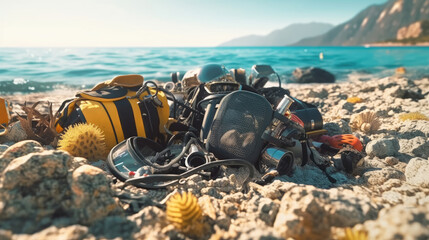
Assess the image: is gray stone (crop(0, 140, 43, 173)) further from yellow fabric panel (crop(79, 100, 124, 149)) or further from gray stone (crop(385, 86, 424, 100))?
gray stone (crop(385, 86, 424, 100))

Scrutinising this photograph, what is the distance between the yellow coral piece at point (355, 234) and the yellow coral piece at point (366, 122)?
3.04 m

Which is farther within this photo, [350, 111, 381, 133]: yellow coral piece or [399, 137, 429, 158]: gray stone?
[350, 111, 381, 133]: yellow coral piece

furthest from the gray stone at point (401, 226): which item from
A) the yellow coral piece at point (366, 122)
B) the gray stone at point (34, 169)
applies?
the yellow coral piece at point (366, 122)

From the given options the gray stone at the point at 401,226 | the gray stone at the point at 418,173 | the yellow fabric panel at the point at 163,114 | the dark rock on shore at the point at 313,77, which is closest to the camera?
the gray stone at the point at 401,226

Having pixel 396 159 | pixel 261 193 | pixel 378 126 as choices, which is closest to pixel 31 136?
pixel 261 193

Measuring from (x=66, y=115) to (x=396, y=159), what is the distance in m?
3.64

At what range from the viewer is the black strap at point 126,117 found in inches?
114

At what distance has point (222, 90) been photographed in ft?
11.0

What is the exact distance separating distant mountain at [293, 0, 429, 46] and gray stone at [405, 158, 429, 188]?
192 meters

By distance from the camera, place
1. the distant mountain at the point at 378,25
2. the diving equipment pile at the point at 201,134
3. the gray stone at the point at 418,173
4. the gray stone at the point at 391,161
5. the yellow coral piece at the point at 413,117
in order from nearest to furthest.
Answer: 1. the gray stone at the point at 418,173
2. the diving equipment pile at the point at 201,134
3. the gray stone at the point at 391,161
4. the yellow coral piece at the point at 413,117
5. the distant mountain at the point at 378,25

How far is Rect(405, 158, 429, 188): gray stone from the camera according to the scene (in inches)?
82.9

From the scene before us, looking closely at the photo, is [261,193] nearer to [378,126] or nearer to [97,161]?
[97,161]

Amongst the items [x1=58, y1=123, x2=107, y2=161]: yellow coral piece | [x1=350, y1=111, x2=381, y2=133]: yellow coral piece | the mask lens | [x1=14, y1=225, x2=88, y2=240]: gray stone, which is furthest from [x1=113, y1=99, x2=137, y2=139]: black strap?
[x1=350, y1=111, x2=381, y2=133]: yellow coral piece

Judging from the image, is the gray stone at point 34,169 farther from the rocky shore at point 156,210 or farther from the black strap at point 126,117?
the black strap at point 126,117
